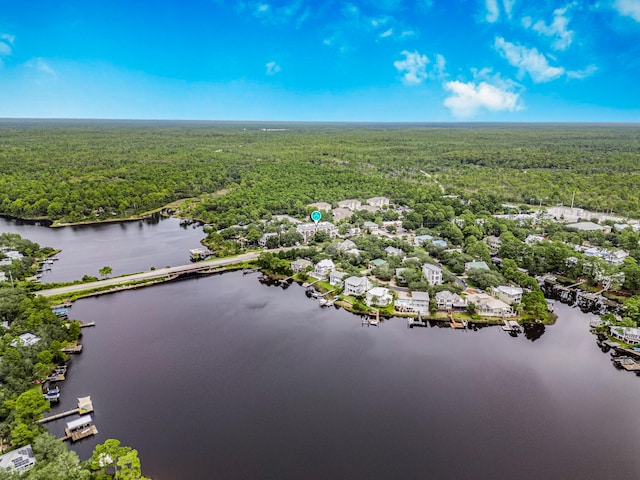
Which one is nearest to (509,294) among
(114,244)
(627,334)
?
(627,334)

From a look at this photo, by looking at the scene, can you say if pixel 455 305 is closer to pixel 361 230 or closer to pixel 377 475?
pixel 377 475

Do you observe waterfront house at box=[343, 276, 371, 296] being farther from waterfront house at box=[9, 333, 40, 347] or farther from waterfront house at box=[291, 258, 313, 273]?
waterfront house at box=[9, 333, 40, 347]

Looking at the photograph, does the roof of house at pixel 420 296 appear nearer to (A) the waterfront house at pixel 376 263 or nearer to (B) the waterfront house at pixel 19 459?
(A) the waterfront house at pixel 376 263

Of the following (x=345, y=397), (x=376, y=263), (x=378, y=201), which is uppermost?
(x=378, y=201)

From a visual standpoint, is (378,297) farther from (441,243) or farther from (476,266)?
(441,243)

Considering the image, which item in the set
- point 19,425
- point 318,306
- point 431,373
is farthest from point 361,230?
point 19,425

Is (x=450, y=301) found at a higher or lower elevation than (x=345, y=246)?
lower

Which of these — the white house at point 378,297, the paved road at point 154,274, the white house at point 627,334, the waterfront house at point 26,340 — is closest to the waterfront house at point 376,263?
the white house at point 378,297

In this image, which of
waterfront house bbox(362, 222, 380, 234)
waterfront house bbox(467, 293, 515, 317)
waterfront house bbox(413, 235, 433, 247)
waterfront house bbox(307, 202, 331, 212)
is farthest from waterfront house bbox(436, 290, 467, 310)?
waterfront house bbox(307, 202, 331, 212)
